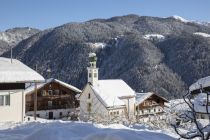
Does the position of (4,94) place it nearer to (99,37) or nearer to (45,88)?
(45,88)

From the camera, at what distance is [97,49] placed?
174 meters

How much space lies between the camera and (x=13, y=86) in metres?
21.5

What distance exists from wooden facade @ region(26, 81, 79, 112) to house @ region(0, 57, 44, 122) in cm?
2971

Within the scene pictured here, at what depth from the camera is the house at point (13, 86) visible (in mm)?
20719

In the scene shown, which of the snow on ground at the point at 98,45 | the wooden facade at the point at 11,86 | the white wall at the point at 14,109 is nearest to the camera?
the wooden facade at the point at 11,86

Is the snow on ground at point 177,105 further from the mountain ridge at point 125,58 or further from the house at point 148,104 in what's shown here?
the mountain ridge at point 125,58

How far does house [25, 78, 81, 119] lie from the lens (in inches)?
2069

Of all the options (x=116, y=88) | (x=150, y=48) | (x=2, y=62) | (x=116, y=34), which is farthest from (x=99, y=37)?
(x=2, y=62)

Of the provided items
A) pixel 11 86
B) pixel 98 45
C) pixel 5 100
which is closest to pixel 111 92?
pixel 5 100

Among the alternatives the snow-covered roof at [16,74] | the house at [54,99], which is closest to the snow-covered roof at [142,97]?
the house at [54,99]

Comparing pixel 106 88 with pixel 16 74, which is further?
pixel 106 88

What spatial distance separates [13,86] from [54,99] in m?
32.6

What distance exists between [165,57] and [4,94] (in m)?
138

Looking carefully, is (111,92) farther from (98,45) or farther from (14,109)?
(98,45)
